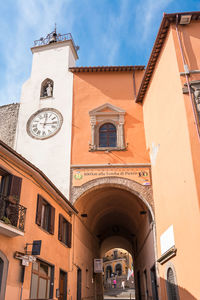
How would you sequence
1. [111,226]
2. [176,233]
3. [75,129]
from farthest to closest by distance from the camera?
[111,226]
[75,129]
[176,233]

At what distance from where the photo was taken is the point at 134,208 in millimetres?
19859

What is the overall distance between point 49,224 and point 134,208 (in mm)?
8658

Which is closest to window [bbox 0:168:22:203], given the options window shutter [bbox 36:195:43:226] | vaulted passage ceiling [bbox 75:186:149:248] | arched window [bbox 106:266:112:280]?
window shutter [bbox 36:195:43:226]

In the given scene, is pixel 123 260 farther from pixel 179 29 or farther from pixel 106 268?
pixel 179 29

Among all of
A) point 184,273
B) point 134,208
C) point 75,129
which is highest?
point 75,129

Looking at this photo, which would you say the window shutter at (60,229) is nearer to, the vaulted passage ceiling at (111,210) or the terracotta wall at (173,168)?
the vaulted passage ceiling at (111,210)

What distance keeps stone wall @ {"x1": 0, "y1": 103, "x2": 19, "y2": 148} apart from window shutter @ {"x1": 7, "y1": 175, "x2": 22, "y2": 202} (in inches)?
315

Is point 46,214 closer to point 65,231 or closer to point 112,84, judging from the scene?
point 65,231

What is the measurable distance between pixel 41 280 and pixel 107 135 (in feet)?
28.1

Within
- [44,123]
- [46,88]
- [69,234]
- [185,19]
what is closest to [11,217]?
[69,234]

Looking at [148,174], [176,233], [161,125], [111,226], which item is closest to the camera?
[176,233]

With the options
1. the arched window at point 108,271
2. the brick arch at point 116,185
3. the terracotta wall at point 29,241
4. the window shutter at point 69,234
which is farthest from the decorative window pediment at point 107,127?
the arched window at point 108,271

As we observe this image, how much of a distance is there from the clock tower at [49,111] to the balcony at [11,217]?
609cm

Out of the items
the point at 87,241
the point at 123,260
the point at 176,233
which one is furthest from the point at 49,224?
the point at 123,260
